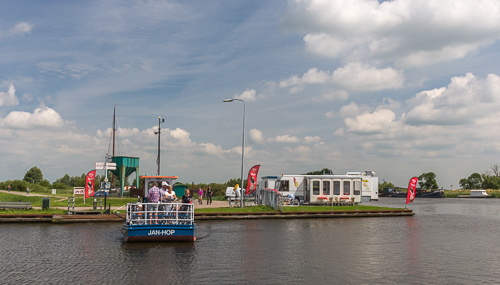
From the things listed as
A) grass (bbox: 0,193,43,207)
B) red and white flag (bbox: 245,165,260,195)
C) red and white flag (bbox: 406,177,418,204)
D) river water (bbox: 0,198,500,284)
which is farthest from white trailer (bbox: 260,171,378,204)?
grass (bbox: 0,193,43,207)

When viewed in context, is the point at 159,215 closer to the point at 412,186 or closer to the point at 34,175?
the point at 412,186

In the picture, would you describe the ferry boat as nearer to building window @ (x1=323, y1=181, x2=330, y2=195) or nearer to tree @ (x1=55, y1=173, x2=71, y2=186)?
building window @ (x1=323, y1=181, x2=330, y2=195)

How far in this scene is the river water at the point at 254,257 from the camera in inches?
444

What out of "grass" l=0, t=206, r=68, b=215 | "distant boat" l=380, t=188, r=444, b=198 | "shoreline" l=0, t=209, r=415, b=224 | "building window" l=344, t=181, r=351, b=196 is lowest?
"distant boat" l=380, t=188, r=444, b=198

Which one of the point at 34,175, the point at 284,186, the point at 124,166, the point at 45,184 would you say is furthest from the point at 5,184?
the point at 284,186

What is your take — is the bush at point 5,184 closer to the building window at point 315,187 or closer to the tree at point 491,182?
the building window at point 315,187

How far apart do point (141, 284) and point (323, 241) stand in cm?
984

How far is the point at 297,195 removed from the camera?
38438 millimetres

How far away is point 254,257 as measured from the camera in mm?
14195

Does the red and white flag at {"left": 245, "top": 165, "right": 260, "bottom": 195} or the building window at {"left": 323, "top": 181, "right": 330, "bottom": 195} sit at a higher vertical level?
the red and white flag at {"left": 245, "top": 165, "right": 260, "bottom": 195}

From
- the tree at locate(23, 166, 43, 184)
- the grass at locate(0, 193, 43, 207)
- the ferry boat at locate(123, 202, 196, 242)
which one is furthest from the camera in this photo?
the tree at locate(23, 166, 43, 184)

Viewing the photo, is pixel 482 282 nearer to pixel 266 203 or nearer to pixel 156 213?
pixel 156 213

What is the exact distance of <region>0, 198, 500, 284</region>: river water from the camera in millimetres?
11289

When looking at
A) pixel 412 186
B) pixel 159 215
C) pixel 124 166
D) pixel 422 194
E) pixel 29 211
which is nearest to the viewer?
pixel 159 215
